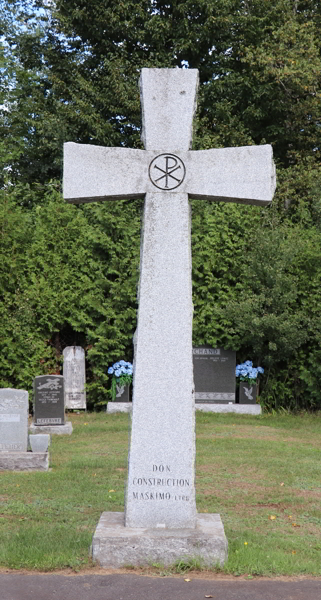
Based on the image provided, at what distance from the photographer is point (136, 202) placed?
18.4 m

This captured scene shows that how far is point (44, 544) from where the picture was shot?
5449mm

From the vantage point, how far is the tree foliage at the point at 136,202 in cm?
1496

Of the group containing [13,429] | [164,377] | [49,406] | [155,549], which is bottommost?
[155,549]

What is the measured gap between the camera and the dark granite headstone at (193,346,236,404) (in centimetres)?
1498

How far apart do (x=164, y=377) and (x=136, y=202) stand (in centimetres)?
1370

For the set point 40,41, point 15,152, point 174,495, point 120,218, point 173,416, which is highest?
point 40,41

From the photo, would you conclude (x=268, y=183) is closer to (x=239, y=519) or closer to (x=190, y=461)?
(x=190, y=461)

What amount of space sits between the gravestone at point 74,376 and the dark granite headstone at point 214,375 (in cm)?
243

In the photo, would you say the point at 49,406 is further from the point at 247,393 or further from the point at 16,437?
the point at 247,393

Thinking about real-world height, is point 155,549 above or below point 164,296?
below

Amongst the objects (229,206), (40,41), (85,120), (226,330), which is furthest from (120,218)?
(40,41)

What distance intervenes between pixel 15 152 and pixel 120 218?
6.58 m

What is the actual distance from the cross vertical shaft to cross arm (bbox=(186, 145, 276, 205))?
0.15 meters

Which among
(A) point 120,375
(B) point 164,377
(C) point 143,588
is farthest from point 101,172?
(A) point 120,375
